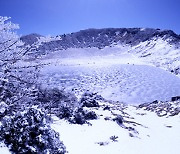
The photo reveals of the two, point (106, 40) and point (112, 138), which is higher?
point (106, 40)

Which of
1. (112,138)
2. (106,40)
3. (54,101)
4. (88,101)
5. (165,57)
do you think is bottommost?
(112,138)

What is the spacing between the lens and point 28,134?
5.44 m

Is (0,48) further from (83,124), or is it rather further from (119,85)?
(119,85)

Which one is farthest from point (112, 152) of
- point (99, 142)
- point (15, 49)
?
point (15, 49)

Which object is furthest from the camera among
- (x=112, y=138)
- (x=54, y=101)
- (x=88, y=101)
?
(x=88, y=101)

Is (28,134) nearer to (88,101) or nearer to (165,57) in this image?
(88,101)

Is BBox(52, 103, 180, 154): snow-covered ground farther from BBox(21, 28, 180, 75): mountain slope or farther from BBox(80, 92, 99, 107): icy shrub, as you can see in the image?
BBox(21, 28, 180, 75): mountain slope

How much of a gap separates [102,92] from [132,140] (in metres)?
16.0

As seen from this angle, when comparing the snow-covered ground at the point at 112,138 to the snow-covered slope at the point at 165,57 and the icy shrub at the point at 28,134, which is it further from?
the snow-covered slope at the point at 165,57

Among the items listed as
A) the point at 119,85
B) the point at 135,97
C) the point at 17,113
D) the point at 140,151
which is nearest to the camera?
the point at 17,113

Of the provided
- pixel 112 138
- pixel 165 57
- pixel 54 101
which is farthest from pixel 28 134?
pixel 165 57

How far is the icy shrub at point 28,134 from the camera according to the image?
5308 mm

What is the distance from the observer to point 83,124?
8695 millimetres

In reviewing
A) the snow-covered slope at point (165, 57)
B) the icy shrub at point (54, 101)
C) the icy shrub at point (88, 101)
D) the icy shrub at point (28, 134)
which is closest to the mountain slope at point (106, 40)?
the snow-covered slope at point (165, 57)
